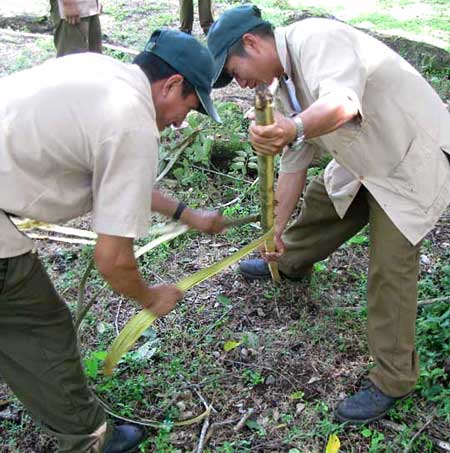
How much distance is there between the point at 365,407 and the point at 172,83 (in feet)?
5.47

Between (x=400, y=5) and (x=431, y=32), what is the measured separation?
1631mm

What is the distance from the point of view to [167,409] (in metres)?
2.79

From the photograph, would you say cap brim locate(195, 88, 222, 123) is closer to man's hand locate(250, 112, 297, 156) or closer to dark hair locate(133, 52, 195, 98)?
dark hair locate(133, 52, 195, 98)

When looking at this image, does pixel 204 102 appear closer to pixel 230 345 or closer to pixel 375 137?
pixel 375 137

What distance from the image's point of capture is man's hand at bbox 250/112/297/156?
1.95 m

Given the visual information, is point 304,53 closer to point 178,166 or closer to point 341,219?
point 341,219

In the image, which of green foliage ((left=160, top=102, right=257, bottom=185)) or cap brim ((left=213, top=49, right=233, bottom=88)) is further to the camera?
green foliage ((left=160, top=102, right=257, bottom=185))

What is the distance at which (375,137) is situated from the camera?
7.66 ft

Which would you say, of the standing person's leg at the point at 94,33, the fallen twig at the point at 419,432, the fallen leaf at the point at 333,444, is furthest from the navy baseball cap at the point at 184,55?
the standing person's leg at the point at 94,33

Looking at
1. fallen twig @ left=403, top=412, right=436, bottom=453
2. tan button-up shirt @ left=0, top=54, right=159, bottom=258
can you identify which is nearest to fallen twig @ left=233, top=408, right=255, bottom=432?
fallen twig @ left=403, top=412, right=436, bottom=453

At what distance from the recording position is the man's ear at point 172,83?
81.0 inches

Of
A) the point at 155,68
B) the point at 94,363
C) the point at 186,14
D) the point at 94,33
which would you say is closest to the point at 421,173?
the point at 155,68

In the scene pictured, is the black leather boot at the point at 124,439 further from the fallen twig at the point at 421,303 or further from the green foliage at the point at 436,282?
the green foliage at the point at 436,282

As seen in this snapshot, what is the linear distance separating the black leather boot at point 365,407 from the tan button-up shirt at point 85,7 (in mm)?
4380
